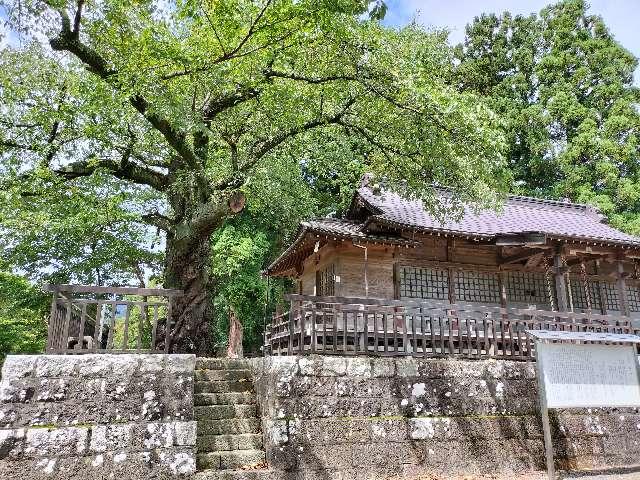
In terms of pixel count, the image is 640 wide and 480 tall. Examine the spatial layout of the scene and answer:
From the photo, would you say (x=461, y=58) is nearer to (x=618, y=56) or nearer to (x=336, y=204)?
(x=618, y=56)

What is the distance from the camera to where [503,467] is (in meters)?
7.96

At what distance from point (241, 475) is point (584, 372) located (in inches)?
218

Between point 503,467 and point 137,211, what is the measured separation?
13096 mm

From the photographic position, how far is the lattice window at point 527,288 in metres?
15.3

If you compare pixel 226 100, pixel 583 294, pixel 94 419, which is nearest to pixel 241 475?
pixel 94 419

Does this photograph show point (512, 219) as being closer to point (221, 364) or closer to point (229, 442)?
point (221, 364)

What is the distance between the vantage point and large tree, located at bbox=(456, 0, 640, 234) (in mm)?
25156

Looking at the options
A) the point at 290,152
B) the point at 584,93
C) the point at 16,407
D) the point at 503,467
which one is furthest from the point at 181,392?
the point at 584,93

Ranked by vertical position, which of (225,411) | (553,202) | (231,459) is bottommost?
(231,459)

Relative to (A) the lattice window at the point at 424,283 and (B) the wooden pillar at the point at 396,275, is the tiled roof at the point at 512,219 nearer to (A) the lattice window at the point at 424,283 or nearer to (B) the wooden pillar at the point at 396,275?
(B) the wooden pillar at the point at 396,275

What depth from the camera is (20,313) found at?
1847 centimetres

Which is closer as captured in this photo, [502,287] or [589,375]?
[589,375]

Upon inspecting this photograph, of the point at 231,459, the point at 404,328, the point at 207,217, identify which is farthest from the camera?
the point at 207,217

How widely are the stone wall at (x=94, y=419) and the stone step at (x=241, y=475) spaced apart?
0.22 meters
